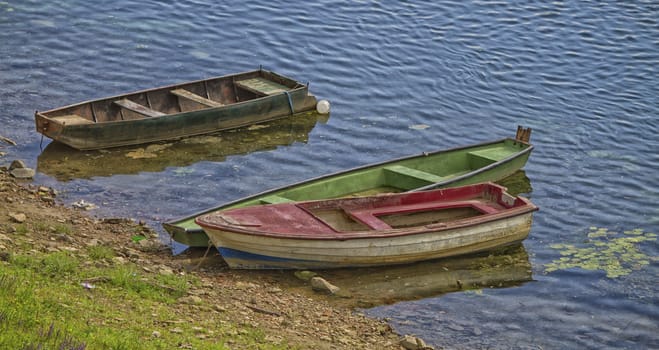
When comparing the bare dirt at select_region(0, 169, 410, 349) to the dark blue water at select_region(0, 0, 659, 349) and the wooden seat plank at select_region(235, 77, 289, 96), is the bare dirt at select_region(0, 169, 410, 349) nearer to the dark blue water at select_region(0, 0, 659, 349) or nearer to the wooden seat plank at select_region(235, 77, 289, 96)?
the dark blue water at select_region(0, 0, 659, 349)

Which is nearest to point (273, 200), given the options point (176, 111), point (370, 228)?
point (370, 228)

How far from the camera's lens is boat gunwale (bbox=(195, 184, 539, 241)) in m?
16.2

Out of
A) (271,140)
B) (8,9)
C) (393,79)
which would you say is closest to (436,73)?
(393,79)

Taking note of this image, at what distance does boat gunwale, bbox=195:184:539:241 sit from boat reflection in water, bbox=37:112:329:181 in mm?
5222

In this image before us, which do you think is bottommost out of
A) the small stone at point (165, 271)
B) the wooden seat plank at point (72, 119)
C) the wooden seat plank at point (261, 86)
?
the small stone at point (165, 271)

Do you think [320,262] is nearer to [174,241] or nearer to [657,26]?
[174,241]

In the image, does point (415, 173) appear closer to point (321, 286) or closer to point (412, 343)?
point (321, 286)

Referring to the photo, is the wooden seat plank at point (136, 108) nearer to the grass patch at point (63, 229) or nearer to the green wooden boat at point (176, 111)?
the green wooden boat at point (176, 111)

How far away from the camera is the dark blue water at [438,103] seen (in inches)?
685

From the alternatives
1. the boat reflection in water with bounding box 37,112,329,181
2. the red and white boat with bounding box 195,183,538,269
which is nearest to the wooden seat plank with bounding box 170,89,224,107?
the boat reflection in water with bounding box 37,112,329,181

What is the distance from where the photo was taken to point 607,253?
63.4 ft

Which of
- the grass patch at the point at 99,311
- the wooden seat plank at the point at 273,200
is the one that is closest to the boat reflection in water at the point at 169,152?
the wooden seat plank at the point at 273,200

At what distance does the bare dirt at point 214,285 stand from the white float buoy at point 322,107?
8.48 meters

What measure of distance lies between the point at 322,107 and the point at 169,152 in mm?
4761
